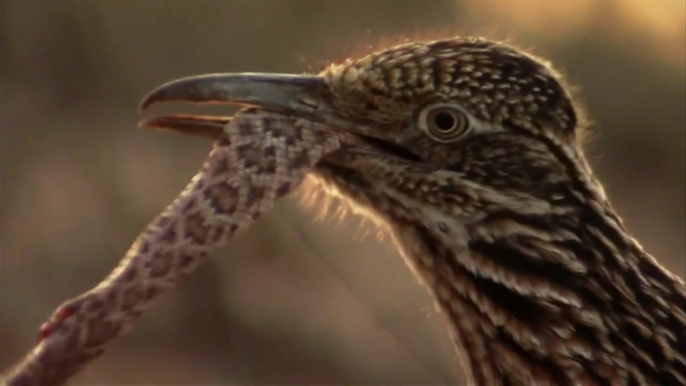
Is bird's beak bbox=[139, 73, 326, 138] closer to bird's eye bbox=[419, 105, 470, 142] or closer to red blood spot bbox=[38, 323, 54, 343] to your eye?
bird's eye bbox=[419, 105, 470, 142]

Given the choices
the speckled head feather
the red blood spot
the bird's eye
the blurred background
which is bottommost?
the red blood spot

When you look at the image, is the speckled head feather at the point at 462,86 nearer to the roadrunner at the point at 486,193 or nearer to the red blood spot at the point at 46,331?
the roadrunner at the point at 486,193

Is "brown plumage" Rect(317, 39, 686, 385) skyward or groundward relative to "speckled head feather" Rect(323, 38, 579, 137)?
groundward

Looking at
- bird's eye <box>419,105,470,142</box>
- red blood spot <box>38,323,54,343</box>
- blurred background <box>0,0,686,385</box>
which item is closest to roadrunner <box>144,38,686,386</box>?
bird's eye <box>419,105,470,142</box>

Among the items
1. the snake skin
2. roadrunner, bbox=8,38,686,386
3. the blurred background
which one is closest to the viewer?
the snake skin

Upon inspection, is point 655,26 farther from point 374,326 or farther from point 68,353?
point 68,353

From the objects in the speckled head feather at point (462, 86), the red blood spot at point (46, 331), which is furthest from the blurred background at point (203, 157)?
Answer: the red blood spot at point (46, 331)

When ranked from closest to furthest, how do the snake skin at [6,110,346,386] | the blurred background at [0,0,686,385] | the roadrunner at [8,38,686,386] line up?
the snake skin at [6,110,346,386] < the roadrunner at [8,38,686,386] < the blurred background at [0,0,686,385]
